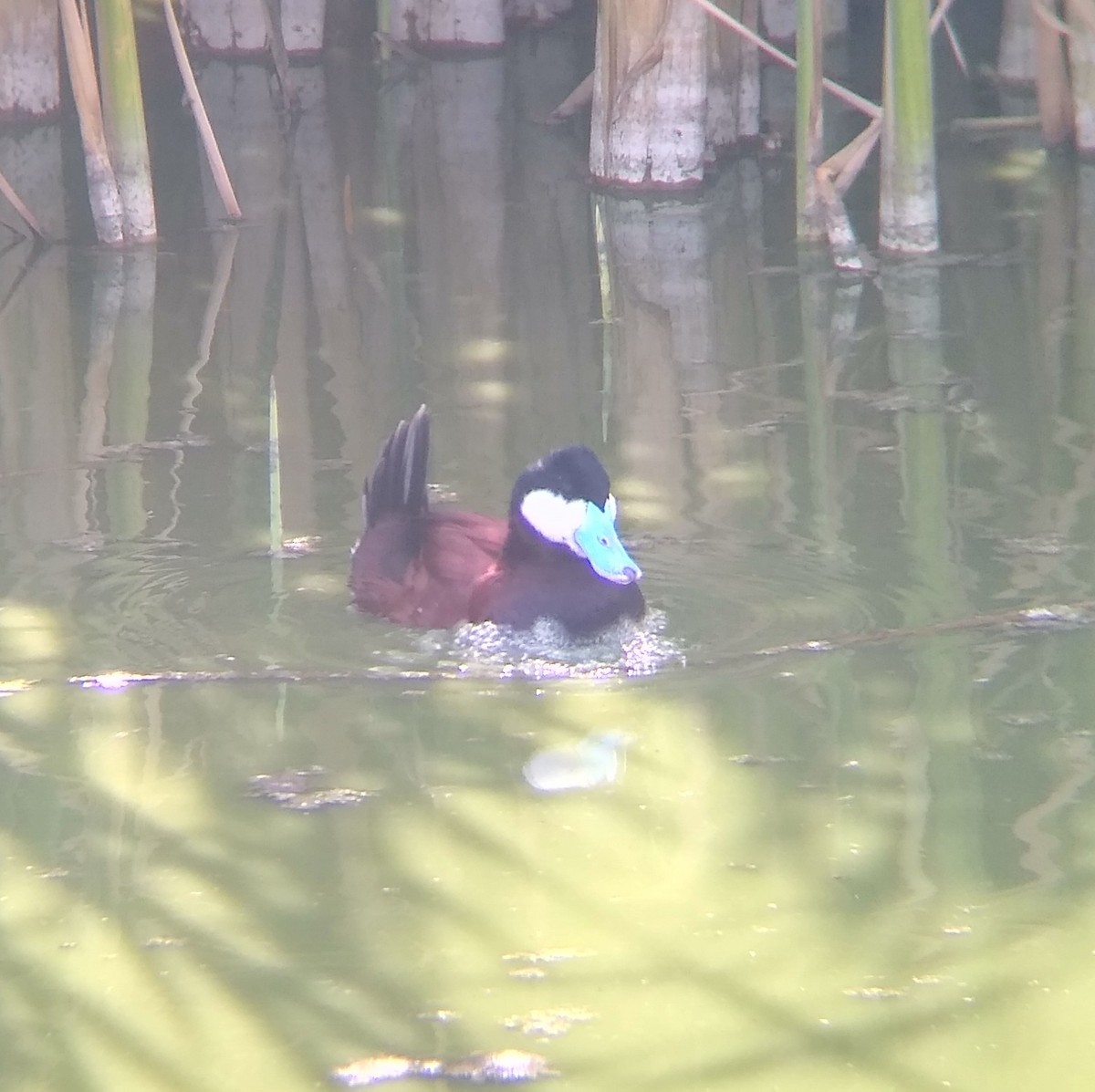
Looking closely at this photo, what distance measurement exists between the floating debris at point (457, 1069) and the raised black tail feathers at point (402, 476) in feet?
6.46

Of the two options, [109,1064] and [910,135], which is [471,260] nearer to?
[910,135]

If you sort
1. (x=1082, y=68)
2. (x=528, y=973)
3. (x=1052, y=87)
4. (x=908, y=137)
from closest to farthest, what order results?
(x=528, y=973), (x=908, y=137), (x=1082, y=68), (x=1052, y=87)

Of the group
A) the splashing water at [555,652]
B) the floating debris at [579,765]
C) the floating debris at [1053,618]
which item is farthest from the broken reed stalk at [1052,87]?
the floating debris at [579,765]

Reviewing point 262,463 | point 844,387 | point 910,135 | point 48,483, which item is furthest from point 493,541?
point 910,135

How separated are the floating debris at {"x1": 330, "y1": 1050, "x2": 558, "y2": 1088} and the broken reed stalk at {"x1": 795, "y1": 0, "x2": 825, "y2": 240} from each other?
4.28 meters

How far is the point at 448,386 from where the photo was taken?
594 cm

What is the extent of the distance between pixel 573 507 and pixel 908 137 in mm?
2765

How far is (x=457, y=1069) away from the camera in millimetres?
2773

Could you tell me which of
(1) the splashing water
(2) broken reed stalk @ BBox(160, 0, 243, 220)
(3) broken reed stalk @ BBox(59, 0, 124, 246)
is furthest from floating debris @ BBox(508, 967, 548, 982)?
(2) broken reed stalk @ BBox(160, 0, 243, 220)

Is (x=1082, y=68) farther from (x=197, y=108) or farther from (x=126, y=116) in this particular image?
(x=126, y=116)

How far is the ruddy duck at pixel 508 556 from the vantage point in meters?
4.33

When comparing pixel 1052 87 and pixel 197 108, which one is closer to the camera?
pixel 197 108

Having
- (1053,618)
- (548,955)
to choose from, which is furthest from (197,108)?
(548,955)

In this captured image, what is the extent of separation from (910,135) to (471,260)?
1.74 meters
